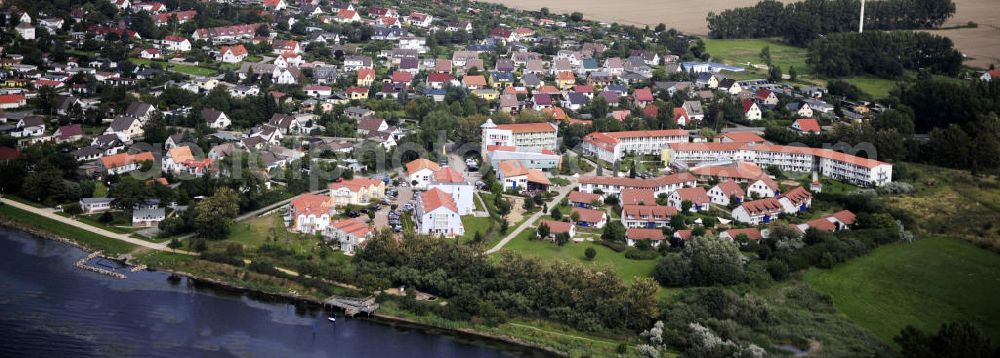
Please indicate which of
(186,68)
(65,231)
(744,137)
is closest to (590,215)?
(744,137)

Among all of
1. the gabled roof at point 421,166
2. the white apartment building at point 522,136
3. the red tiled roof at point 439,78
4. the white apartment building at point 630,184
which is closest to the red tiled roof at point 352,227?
the gabled roof at point 421,166

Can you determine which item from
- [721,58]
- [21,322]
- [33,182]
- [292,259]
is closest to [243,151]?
[33,182]

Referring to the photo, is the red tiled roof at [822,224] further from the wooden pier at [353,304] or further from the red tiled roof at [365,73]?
the red tiled roof at [365,73]

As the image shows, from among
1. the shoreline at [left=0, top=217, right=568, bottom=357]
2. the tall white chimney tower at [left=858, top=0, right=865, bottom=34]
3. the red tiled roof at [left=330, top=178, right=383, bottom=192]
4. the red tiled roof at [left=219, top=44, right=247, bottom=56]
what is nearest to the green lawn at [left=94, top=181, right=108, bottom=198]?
the shoreline at [left=0, top=217, right=568, bottom=357]

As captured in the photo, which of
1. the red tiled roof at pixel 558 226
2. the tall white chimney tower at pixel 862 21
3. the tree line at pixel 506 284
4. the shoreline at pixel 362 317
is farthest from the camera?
the tall white chimney tower at pixel 862 21

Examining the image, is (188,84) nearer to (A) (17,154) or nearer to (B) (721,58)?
(A) (17,154)

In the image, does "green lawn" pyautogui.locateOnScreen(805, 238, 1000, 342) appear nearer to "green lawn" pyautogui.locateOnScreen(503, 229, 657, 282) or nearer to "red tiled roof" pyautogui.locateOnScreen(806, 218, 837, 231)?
"red tiled roof" pyautogui.locateOnScreen(806, 218, 837, 231)
